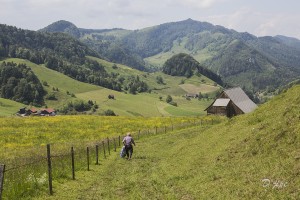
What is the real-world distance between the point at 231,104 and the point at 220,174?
96.1 meters

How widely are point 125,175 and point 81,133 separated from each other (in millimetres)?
41759

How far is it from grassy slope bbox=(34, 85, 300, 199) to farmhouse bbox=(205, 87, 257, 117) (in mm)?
83784

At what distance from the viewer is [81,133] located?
224 ft

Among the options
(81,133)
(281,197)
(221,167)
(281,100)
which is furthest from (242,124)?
(81,133)

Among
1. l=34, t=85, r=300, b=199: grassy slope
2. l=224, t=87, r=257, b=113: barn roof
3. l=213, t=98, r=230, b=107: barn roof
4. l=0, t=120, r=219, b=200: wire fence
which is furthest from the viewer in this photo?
l=213, t=98, r=230, b=107: barn roof

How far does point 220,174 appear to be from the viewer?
72.9ft

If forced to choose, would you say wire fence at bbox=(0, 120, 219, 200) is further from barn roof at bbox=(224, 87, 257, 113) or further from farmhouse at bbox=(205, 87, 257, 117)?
barn roof at bbox=(224, 87, 257, 113)

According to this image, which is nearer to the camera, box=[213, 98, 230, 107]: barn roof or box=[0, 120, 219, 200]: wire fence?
box=[0, 120, 219, 200]: wire fence

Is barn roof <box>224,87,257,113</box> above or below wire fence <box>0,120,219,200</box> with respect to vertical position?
below

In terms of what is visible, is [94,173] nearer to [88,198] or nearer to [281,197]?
[88,198]

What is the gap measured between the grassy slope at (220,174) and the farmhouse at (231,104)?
83.8m

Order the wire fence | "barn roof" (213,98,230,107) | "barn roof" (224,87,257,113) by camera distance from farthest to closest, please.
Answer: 1. "barn roof" (213,98,230,107)
2. "barn roof" (224,87,257,113)
3. the wire fence

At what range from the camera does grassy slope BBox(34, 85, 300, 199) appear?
18109 mm

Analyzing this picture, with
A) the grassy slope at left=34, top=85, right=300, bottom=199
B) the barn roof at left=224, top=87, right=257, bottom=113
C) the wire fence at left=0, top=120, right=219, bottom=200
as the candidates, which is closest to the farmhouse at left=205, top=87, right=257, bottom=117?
the barn roof at left=224, top=87, right=257, bottom=113
